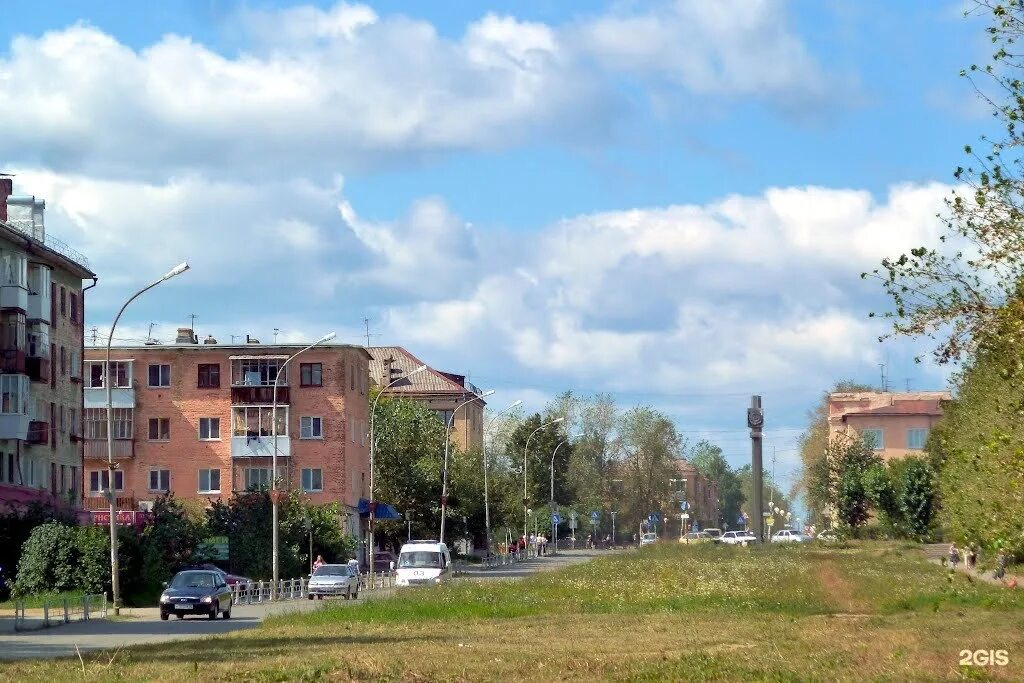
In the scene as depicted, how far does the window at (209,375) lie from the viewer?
327 ft

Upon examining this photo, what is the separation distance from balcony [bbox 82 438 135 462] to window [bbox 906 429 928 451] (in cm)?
7475

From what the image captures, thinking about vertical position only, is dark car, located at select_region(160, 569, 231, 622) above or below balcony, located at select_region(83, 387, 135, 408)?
below

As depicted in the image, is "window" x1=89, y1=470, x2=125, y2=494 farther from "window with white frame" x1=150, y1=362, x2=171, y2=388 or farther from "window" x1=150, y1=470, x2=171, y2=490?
"window with white frame" x1=150, y1=362, x2=171, y2=388

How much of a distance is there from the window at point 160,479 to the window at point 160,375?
5.17 meters

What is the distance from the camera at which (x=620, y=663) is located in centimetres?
2395

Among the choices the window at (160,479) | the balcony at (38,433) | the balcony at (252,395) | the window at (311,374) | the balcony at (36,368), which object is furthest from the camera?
the window at (311,374)

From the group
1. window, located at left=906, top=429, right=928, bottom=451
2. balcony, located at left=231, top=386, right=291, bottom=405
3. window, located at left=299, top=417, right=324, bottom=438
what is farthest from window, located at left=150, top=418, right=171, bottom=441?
window, located at left=906, top=429, right=928, bottom=451

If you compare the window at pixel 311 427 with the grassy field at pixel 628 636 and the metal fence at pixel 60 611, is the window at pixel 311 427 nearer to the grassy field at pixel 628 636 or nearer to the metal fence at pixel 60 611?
the grassy field at pixel 628 636

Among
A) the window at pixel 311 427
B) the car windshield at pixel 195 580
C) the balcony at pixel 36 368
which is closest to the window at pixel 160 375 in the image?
the window at pixel 311 427

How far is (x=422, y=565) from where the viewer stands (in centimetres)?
6888

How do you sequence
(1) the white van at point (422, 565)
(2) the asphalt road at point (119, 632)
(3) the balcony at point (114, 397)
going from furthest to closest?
(3) the balcony at point (114, 397)
(1) the white van at point (422, 565)
(2) the asphalt road at point (119, 632)

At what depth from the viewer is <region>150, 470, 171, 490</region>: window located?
3873 inches

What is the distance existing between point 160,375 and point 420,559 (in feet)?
Answer: 118

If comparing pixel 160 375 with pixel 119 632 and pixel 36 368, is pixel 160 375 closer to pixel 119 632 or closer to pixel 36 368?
pixel 36 368
